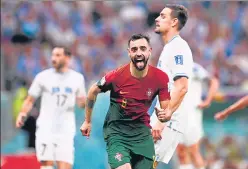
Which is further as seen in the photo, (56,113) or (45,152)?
(56,113)

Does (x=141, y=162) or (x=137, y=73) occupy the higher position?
(x=137, y=73)

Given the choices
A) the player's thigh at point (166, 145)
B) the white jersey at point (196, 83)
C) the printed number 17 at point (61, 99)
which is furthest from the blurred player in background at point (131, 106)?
the white jersey at point (196, 83)

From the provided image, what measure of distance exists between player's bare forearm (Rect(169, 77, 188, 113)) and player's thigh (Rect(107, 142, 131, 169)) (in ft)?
Result: 2.34

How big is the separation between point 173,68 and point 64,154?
3229 mm

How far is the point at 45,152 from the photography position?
43.1ft

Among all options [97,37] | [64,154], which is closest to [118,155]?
[64,154]

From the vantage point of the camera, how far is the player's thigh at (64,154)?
1318 cm

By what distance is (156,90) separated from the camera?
982cm

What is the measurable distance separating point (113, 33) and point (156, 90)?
1261cm

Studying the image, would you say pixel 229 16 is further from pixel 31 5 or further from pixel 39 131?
pixel 39 131

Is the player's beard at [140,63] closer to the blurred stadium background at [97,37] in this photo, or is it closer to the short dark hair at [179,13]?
the short dark hair at [179,13]

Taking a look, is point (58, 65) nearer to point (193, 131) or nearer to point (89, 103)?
point (193, 131)

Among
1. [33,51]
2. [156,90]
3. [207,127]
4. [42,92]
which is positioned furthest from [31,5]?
[156,90]

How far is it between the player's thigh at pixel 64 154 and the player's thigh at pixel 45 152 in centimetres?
8
